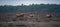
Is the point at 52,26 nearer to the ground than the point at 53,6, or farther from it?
farther from it

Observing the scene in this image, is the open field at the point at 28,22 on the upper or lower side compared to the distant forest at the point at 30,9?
upper

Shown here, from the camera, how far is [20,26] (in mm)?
8461

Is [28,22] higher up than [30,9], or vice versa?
[28,22]

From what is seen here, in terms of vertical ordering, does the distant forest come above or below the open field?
below

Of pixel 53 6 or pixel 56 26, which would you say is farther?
pixel 53 6

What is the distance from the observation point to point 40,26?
8688 millimetres

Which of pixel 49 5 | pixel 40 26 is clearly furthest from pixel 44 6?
pixel 40 26

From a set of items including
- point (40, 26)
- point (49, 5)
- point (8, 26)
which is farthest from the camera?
point (49, 5)

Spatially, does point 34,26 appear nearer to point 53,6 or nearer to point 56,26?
point 56,26

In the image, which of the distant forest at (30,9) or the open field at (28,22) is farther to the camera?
the distant forest at (30,9)

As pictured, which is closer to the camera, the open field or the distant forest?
the open field

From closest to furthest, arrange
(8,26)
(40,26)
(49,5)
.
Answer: (8,26) < (40,26) < (49,5)

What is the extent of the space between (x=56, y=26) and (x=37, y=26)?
124cm

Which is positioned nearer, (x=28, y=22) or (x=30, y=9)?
(x=28, y=22)
